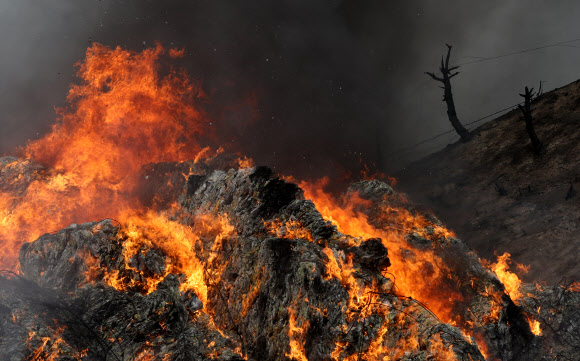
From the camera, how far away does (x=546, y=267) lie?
14.8 metres

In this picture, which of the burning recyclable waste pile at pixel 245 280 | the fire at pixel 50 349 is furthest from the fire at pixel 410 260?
the fire at pixel 50 349

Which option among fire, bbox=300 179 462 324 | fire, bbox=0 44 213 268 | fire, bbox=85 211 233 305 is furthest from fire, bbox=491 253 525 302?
fire, bbox=0 44 213 268

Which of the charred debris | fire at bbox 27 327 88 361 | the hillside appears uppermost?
the hillside

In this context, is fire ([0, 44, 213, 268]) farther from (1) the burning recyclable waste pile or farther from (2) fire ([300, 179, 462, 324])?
(2) fire ([300, 179, 462, 324])

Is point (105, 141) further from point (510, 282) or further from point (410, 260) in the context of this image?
point (510, 282)

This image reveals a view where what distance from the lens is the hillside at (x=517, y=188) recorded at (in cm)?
1577

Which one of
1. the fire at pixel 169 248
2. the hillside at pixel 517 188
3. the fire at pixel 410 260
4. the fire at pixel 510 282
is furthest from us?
the hillside at pixel 517 188

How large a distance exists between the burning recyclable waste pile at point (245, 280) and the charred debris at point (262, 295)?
0.15 feet

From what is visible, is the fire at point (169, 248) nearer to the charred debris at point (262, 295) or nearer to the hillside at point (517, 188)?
the charred debris at point (262, 295)

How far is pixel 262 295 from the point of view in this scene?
10484 millimetres

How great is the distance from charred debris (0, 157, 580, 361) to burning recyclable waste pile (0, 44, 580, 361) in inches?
1.8

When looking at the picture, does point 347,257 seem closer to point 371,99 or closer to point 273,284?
point 273,284

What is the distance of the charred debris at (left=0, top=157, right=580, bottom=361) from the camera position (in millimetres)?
8977

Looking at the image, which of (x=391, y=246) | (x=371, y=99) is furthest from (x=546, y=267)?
(x=371, y=99)
